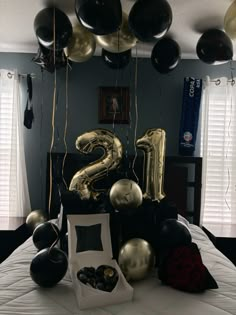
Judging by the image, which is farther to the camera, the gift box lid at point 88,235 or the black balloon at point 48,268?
the gift box lid at point 88,235

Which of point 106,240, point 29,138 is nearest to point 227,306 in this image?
point 106,240

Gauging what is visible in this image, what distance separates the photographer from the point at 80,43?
2111 mm

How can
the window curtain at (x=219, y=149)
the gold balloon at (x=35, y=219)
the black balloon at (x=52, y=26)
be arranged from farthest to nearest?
the window curtain at (x=219, y=149) < the gold balloon at (x=35, y=219) < the black balloon at (x=52, y=26)

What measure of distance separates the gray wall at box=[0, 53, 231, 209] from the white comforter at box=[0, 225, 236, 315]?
5.47 ft

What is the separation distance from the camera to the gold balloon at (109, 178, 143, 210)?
1.66 metres

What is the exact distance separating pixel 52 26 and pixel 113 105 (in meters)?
1.30

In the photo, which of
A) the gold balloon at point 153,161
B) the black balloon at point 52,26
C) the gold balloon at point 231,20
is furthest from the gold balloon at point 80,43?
the gold balloon at point 231,20

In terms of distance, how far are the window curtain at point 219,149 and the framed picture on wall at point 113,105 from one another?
739 mm

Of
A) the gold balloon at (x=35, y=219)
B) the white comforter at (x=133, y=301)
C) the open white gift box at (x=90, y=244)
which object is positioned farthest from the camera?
the gold balloon at (x=35, y=219)

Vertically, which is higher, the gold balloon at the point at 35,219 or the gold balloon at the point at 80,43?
the gold balloon at the point at 80,43

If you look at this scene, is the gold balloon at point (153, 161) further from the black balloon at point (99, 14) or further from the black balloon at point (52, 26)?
the black balloon at point (52, 26)

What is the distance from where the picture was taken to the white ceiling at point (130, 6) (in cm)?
205

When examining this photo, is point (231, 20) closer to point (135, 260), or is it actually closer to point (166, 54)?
point (166, 54)

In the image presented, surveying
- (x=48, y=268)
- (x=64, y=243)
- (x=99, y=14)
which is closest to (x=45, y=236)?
(x=64, y=243)
